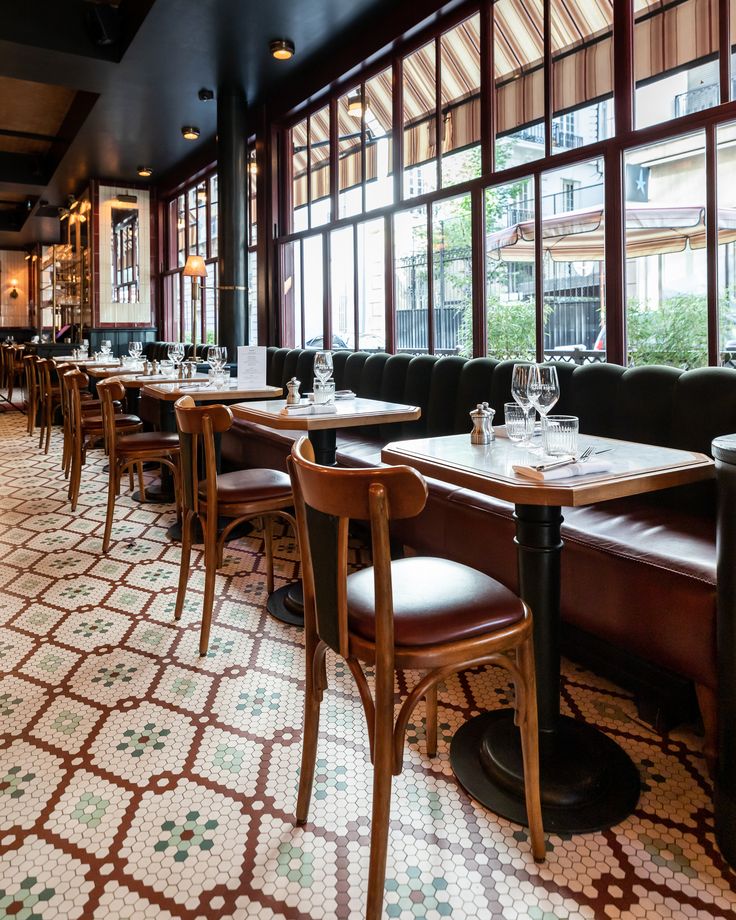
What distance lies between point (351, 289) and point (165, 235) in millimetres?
6040

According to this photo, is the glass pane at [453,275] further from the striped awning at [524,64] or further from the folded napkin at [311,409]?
the folded napkin at [311,409]

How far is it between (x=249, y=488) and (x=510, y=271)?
237 centimetres

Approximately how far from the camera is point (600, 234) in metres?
3.48

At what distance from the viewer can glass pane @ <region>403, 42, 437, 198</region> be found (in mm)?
4715

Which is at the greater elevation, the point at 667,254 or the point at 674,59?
the point at 674,59

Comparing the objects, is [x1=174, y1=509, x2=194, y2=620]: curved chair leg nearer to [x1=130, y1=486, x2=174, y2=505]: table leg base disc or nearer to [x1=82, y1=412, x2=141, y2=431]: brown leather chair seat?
[x1=130, y1=486, x2=174, y2=505]: table leg base disc

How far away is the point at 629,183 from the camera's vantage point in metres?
3.34

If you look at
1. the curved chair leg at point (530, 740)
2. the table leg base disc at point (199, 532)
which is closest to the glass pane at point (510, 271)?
the table leg base disc at point (199, 532)

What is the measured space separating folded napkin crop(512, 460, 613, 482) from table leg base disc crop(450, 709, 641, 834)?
2.35 ft

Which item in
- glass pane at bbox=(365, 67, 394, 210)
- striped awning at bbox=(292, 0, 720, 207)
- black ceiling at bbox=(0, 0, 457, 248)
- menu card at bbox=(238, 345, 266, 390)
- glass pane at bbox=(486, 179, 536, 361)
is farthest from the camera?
glass pane at bbox=(365, 67, 394, 210)

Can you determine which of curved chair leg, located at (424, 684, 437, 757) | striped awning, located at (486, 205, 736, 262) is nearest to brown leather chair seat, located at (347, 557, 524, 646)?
curved chair leg, located at (424, 684, 437, 757)

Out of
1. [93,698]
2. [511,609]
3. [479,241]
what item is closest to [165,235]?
[479,241]

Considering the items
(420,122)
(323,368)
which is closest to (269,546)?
(323,368)

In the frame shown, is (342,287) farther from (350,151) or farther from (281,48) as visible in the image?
(281,48)
